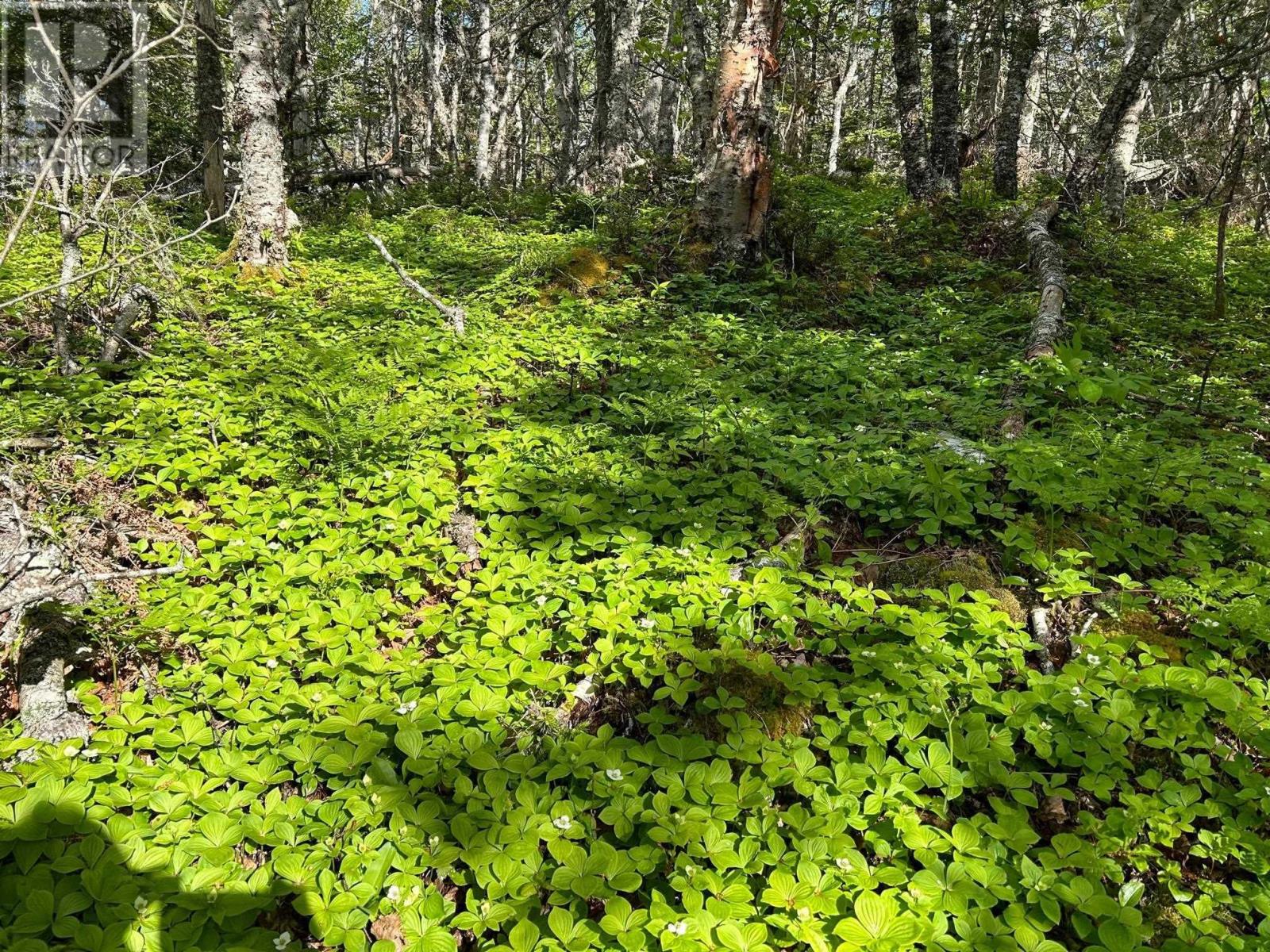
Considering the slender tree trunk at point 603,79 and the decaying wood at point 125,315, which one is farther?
the slender tree trunk at point 603,79

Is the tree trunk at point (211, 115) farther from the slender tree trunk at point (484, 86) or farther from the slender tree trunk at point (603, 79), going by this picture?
the slender tree trunk at point (603, 79)

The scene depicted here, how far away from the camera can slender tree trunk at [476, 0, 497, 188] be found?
13.7 metres

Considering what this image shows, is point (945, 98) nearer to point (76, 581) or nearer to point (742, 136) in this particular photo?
point (742, 136)

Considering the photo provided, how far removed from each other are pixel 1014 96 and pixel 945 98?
1.48 m

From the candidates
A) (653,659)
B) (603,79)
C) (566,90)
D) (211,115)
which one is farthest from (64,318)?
(566,90)

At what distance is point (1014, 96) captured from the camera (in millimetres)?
12102

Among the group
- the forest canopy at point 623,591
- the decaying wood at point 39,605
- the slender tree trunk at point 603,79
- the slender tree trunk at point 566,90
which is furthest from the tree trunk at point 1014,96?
the decaying wood at point 39,605

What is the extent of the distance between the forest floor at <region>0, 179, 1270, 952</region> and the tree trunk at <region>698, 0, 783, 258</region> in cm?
313

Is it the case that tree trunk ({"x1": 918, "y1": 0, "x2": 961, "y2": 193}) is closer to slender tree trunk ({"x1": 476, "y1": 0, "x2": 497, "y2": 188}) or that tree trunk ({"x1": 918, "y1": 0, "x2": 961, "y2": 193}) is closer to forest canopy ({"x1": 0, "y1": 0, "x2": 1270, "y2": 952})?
forest canopy ({"x1": 0, "y1": 0, "x2": 1270, "y2": 952})

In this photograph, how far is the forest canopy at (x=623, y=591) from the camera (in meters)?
2.20

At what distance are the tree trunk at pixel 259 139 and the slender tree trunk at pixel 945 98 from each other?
33.4 feet

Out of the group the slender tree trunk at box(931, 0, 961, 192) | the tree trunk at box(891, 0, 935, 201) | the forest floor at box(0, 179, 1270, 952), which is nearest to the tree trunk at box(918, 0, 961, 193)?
the slender tree trunk at box(931, 0, 961, 192)

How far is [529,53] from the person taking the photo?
764 inches

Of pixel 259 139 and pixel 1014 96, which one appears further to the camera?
pixel 1014 96
